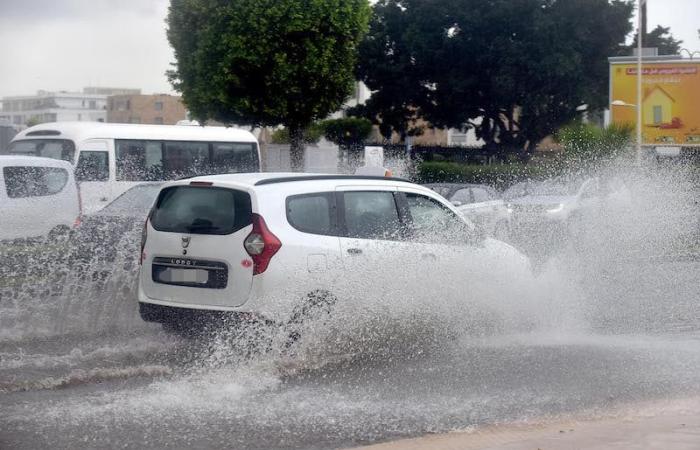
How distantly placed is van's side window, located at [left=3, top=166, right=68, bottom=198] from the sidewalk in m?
12.3

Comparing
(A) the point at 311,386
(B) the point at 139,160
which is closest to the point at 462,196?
(B) the point at 139,160

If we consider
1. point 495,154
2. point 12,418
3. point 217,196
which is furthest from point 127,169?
point 495,154

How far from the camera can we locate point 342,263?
9.07 metres

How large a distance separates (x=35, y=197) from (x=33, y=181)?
0.31 meters

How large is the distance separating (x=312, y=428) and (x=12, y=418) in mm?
2022

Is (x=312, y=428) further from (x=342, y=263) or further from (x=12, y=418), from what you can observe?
(x=342, y=263)

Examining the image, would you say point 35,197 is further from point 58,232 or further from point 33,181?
point 58,232

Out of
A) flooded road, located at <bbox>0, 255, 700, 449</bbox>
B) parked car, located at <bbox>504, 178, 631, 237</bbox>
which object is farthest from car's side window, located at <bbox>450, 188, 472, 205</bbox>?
flooded road, located at <bbox>0, 255, 700, 449</bbox>

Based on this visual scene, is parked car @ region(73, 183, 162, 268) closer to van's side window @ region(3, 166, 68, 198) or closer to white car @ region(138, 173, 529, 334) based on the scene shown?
van's side window @ region(3, 166, 68, 198)

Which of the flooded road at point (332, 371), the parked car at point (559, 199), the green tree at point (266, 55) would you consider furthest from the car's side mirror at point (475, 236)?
the green tree at point (266, 55)

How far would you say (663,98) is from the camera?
4194 cm

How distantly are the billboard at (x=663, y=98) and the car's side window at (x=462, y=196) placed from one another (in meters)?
19.5

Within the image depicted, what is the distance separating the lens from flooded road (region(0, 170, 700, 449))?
6.71 m

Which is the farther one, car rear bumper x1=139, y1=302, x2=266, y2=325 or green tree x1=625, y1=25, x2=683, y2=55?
green tree x1=625, y1=25, x2=683, y2=55
